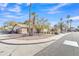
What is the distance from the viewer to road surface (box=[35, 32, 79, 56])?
976cm

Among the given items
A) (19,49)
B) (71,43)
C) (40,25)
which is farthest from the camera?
(40,25)

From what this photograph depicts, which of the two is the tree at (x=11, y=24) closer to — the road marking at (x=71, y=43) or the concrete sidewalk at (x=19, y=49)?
the concrete sidewalk at (x=19, y=49)

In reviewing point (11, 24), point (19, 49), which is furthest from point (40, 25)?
point (19, 49)

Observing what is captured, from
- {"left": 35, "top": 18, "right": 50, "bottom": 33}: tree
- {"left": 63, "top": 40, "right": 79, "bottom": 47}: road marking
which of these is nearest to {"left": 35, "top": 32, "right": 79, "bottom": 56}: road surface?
{"left": 63, "top": 40, "right": 79, "bottom": 47}: road marking

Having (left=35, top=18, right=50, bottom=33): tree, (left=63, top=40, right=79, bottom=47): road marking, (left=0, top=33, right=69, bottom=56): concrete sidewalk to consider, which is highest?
(left=35, top=18, right=50, bottom=33): tree

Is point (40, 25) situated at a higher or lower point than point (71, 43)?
higher

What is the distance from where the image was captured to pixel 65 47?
32.9 ft

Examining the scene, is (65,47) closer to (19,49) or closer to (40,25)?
(40,25)

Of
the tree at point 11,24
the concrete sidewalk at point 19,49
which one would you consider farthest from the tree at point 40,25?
the tree at point 11,24

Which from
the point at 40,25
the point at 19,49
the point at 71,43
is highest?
the point at 40,25

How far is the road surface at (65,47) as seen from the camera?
9.76 metres

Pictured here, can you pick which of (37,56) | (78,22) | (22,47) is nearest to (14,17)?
(22,47)

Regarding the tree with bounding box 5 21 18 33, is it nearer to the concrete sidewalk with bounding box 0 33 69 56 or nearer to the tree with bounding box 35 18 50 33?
the concrete sidewalk with bounding box 0 33 69 56

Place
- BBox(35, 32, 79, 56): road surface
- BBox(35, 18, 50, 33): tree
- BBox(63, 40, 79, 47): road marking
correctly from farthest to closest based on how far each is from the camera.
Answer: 1. BBox(35, 18, 50, 33): tree
2. BBox(63, 40, 79, 47): road marking
3. BBox(35, 32, 79, 56): road surface
